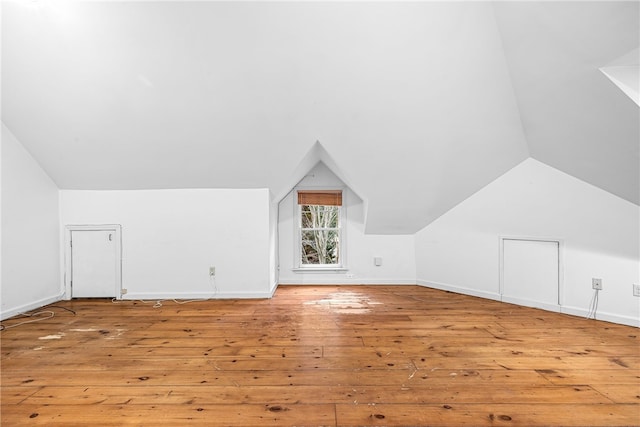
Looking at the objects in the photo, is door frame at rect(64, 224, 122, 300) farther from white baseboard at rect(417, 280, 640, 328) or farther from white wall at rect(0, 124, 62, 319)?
white baseboard at rect(417, 280, 640, 328)

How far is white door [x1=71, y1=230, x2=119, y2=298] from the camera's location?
13.8 ft

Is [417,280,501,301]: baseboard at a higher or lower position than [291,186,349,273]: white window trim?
lower

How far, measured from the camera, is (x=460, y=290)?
4.44m

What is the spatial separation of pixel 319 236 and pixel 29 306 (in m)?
3.74

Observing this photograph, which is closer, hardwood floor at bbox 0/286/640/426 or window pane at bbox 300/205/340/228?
hardwood floor at bbox 0/286/640/426

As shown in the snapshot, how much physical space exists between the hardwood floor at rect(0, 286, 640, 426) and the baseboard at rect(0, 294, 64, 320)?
160 millimetres

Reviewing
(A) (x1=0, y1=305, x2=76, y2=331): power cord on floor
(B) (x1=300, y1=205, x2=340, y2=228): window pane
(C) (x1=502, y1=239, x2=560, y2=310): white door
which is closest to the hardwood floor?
(A) (x1=0, y1=305, x2=76, y2=331): power cord on floor

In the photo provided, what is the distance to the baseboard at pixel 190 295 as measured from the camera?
4188mm

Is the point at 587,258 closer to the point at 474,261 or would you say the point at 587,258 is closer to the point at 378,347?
the point at 474,261

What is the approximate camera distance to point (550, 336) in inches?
114

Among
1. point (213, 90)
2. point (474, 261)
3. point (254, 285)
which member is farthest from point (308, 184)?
point (474, 261)

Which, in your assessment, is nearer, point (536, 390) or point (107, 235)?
point (536, 390)

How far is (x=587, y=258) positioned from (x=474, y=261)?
1215 mm

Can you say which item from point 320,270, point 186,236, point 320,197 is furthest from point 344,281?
point 186,236
